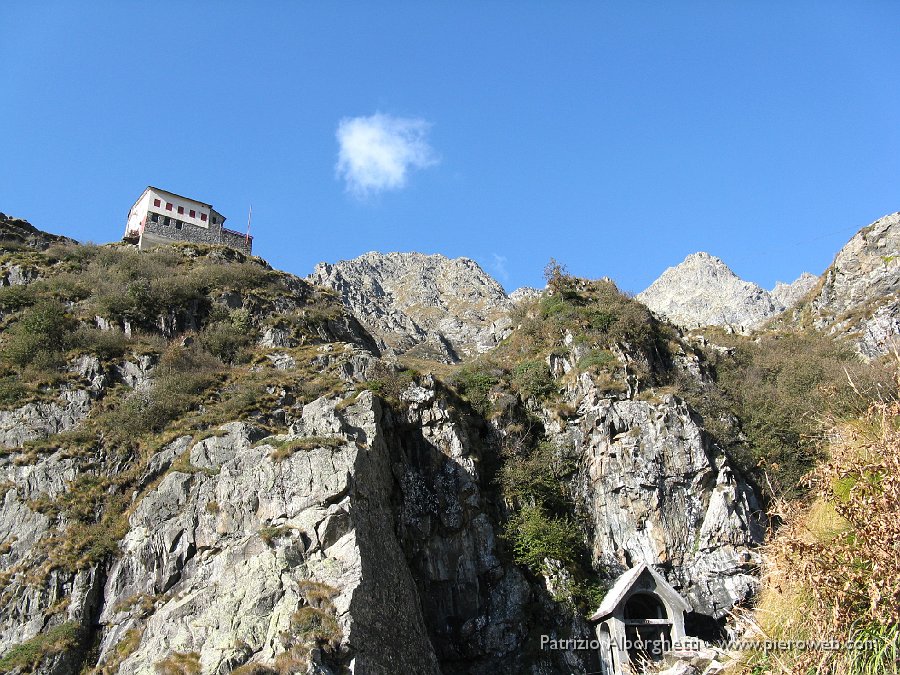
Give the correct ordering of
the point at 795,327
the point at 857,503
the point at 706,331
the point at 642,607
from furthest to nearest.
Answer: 1. the point at 795,327
2. the point at 706,331
3. the point at 642,607
4. the point at 857,503

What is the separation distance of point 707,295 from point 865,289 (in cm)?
9763

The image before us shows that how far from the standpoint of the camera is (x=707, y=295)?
15412 cm

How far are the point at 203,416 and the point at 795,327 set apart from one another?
2259 inches

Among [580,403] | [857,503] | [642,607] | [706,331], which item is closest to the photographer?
[857,503]

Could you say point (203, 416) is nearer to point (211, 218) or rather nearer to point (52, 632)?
point (52, 632)

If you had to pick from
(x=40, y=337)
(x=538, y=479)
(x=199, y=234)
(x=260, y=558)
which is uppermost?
(x=199, y=234)

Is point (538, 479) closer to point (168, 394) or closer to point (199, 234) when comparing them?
point (168, 394)

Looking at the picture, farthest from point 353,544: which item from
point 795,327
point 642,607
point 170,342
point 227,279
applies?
point 795,327

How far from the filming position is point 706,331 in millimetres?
57469

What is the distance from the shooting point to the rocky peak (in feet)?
445

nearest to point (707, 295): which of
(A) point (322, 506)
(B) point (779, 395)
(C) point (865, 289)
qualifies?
(C) point (865, 289)

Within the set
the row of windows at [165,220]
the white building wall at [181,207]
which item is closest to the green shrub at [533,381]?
the row of windows at [165,220]

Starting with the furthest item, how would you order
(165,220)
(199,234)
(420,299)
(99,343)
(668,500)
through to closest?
(420,299), (199,234), (165,220), (99,343), (668,500)

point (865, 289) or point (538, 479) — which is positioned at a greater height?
point (865, 289)
